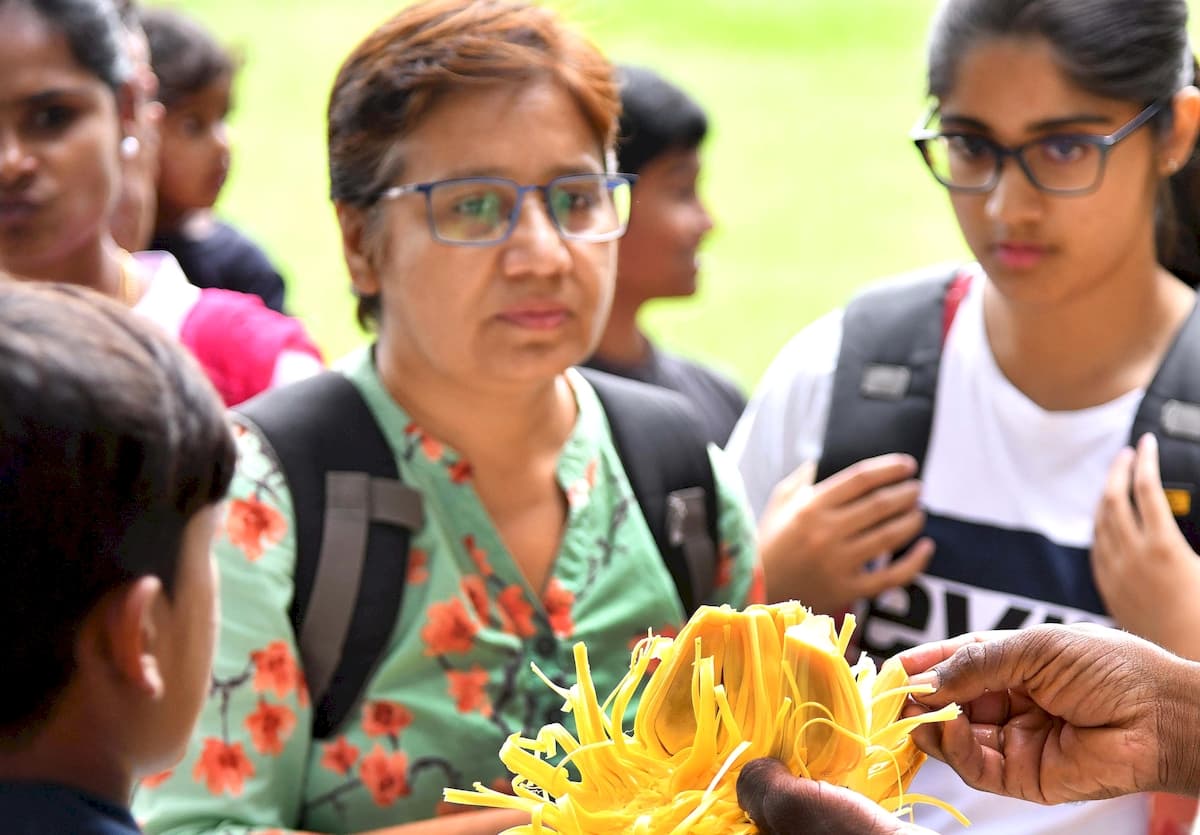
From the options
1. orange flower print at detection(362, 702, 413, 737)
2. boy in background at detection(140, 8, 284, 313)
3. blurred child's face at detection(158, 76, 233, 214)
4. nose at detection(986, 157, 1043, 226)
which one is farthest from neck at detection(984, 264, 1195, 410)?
blurred child's face at detection(158, 76, 233, 214)

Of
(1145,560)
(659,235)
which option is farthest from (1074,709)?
(659,235)

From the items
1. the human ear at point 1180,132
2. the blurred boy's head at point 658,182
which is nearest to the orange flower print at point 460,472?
the human ear at point 1180,132

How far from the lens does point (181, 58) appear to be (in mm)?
4805

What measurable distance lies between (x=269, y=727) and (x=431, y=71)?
1009mm

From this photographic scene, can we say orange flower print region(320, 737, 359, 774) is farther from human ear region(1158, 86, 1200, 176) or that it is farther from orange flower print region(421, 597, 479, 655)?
human ear region(1158, 86, 1200, 176)

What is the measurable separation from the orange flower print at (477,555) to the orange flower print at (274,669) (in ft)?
1.17

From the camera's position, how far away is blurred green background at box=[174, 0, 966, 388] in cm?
1034

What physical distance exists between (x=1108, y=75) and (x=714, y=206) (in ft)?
30.5

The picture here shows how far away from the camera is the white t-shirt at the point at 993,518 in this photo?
257 centimetres

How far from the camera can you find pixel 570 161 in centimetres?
248

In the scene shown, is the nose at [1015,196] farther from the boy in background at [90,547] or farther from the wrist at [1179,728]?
the boy in background at [90,547]

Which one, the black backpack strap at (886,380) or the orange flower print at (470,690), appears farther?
the black backpack strap at (886,380)

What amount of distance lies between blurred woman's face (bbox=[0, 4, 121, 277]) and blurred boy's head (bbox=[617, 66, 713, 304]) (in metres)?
1.54

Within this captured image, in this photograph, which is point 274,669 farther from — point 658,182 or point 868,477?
point 658,182
